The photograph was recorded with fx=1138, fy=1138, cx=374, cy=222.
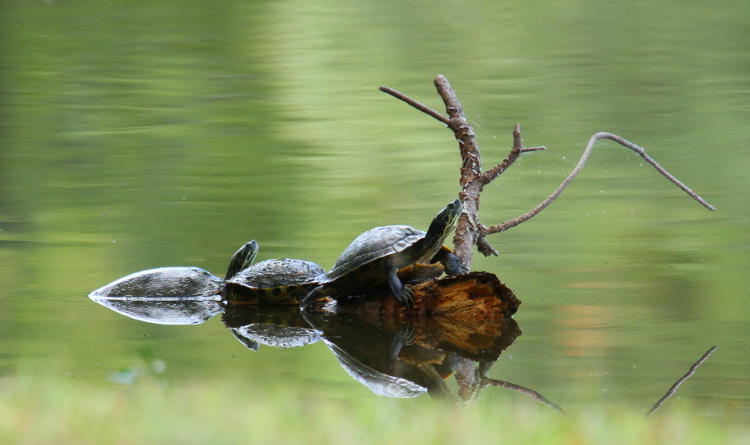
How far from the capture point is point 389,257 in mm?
4695

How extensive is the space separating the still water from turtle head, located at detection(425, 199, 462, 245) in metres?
0.51

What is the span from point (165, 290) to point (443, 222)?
1.39 meters

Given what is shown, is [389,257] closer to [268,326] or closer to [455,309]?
[455,309]

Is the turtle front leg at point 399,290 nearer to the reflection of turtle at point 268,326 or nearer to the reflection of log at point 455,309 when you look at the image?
the reflection of log at point 455,309

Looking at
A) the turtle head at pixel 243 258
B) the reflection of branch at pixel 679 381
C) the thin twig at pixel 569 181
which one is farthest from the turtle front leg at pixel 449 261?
the reflection of branch at pixel 679 381

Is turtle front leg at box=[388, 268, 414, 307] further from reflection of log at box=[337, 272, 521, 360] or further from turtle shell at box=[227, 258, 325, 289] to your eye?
turtle shell at box=[227, 258, 325, 289]

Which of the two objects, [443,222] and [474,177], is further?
[474,177]

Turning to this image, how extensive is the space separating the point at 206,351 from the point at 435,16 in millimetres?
15189

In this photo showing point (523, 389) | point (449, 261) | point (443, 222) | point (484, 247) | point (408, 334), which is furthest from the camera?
point (484, 247)

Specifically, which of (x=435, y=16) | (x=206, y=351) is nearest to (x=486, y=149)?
(x=206, y=351)

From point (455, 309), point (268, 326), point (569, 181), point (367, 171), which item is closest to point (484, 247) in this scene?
point (569, 181)

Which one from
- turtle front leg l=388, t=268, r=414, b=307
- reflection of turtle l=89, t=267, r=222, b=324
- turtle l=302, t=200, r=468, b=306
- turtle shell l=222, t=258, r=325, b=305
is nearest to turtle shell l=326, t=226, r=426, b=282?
turtle l=302, t=200, r=468, b=306

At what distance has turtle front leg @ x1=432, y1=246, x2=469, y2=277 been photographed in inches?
193

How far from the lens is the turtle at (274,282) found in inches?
196
